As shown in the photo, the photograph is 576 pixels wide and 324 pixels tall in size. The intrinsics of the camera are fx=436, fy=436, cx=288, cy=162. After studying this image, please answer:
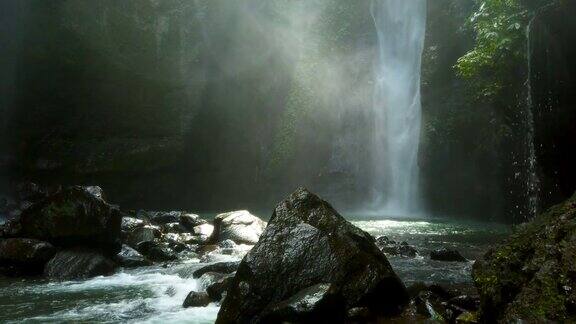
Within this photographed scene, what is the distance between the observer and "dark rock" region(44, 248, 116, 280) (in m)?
9.31

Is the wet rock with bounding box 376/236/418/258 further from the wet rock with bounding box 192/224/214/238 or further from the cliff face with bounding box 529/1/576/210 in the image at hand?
the wet rock with bounding box 192/224/214/238

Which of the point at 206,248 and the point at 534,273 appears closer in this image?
the point at 534,273

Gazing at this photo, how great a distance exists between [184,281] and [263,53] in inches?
878

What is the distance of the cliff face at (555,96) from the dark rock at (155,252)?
9.43 meters

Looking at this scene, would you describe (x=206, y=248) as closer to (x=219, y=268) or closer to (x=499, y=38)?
(x=219, y=268)

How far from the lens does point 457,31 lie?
23547 millimetres

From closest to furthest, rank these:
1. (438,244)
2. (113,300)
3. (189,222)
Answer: (113,300)
(438,244)
(189,222)

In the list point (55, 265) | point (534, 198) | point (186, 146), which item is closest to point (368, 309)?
point (55, 265)

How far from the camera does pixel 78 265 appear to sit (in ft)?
31.3

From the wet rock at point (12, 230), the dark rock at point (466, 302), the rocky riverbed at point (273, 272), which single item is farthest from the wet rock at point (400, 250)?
the wet rock at point (12, 230)

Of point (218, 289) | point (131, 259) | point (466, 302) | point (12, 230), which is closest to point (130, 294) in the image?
point (218, 289)

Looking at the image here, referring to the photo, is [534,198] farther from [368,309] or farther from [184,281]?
[184,281]

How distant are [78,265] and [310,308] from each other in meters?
6.76

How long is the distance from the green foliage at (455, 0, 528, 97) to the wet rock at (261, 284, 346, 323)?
399 inches
